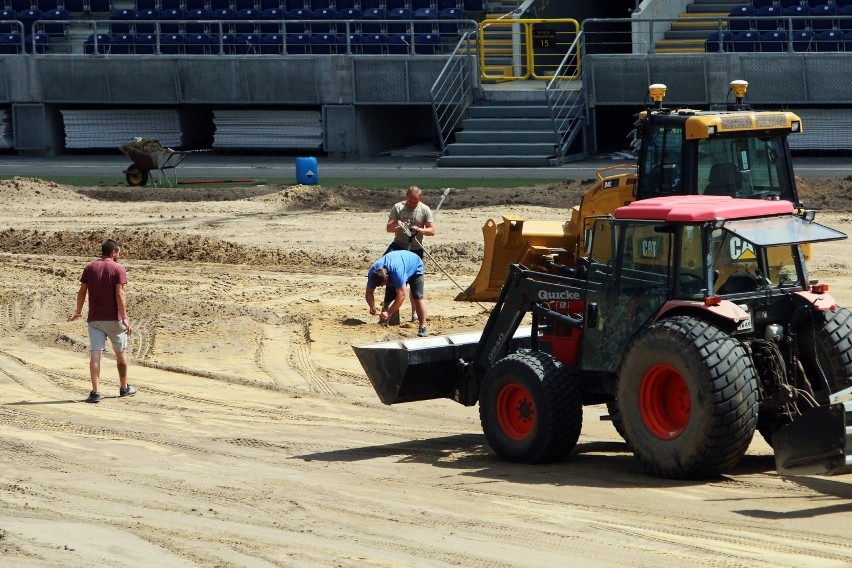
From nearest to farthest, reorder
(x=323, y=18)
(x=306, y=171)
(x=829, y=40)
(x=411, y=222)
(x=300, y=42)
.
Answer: (x=411, y=222) → (x=306, y=171) → (x=829, y=40) → (x=300, y=42) → (x=323, y=18)

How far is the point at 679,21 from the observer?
1168 inches

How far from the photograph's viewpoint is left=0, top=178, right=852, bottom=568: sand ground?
7.91 metres

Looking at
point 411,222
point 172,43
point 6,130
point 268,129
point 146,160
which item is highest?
point 172,43

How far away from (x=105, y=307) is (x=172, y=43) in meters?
21.6

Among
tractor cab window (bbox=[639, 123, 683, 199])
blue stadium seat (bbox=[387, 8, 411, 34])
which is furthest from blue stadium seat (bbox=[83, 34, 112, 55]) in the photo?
tractor cab window (bbox=[639, 123, 683, 199])

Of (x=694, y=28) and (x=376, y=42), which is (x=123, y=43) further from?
(x=694, y=28)

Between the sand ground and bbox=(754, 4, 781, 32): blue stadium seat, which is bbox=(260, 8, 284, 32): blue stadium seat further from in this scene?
the sand ground

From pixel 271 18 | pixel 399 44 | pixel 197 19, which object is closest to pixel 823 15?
pixel 399 44

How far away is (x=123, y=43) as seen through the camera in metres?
33.7

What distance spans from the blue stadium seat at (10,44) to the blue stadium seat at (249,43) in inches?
226

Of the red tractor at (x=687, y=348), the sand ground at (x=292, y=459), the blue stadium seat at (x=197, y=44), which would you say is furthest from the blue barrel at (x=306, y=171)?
the red tractor at (x=687, y=348)

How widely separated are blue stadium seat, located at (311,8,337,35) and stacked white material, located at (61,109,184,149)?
4.18m

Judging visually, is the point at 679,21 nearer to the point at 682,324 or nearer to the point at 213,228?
the point at 213,228

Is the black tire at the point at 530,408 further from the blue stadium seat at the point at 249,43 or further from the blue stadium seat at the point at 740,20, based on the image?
the blue stadium seat at the point at 249,43
